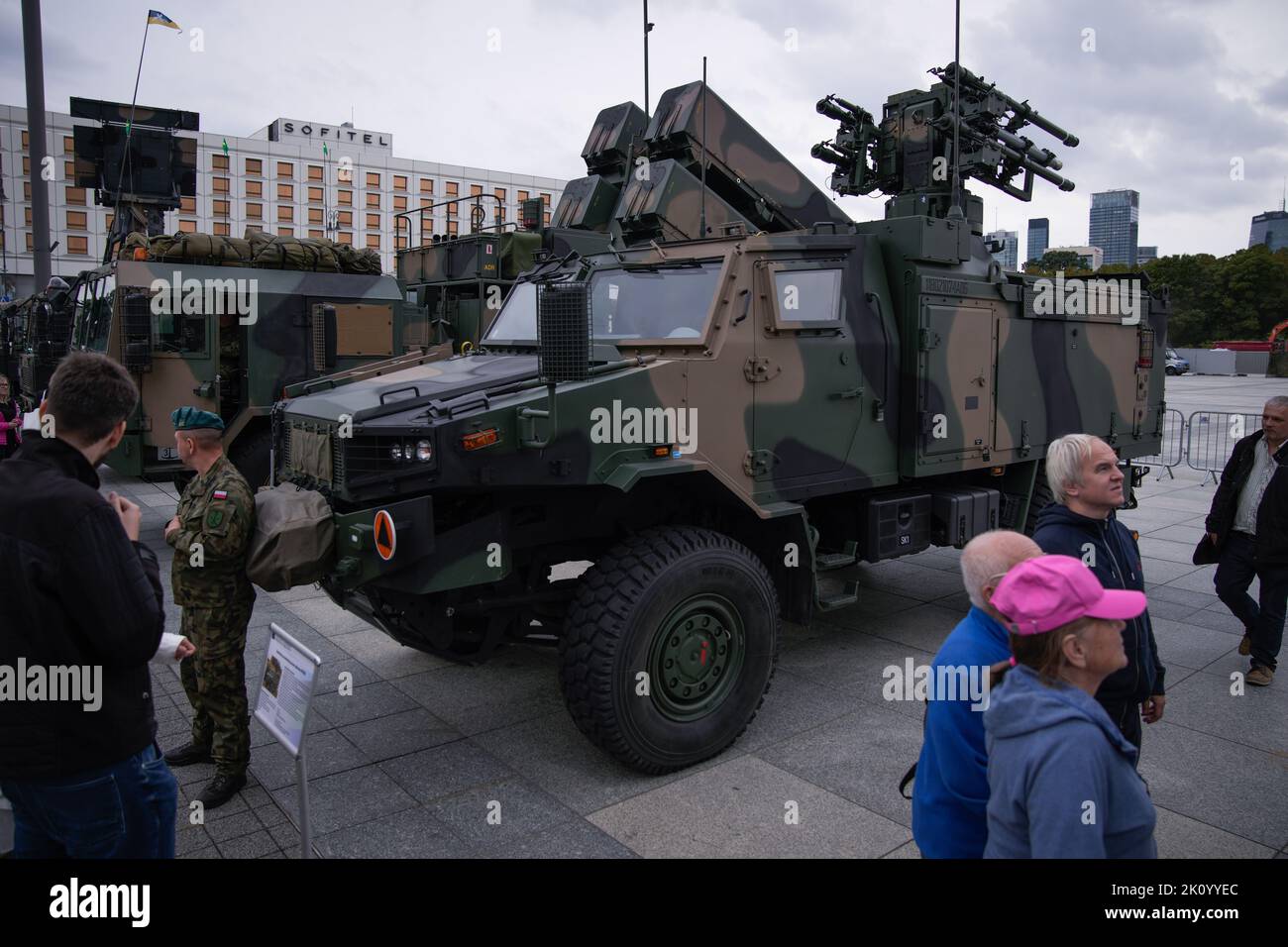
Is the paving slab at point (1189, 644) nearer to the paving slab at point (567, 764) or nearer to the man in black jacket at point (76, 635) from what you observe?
the paving slab at point (567, 764)

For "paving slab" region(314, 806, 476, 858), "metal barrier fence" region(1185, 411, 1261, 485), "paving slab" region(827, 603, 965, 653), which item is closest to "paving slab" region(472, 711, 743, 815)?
"paving slab" region(314, 806, 476, 858)

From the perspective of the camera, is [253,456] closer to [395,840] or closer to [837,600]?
[837,600]

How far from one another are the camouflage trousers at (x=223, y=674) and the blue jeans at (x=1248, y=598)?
5283mm

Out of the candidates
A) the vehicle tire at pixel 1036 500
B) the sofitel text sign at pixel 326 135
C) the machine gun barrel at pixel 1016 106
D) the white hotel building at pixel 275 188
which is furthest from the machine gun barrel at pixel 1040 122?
the sofitel text sign at pixel 326 135

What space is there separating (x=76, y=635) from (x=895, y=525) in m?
4.62

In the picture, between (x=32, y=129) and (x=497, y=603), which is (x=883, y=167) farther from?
(x=32, y=129)

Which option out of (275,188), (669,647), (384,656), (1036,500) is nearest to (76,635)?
(669,647)

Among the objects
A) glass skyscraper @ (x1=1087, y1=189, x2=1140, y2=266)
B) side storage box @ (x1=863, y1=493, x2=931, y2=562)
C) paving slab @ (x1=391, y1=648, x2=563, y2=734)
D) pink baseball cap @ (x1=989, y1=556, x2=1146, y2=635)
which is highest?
glass skyscraper @ (x1=1087, y1=189, x2=1140, y2=266)

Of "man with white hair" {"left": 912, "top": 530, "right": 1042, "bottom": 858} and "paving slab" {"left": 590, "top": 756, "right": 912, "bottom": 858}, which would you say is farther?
"paving slab" {"left": 590, "top": 756, "right": 912, "bottom": 858}

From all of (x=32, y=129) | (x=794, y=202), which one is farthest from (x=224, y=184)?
(x=794, y=202)

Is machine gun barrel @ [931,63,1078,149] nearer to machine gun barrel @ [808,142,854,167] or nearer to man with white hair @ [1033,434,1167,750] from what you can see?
machine gun barrel @ [808,142,854,167]

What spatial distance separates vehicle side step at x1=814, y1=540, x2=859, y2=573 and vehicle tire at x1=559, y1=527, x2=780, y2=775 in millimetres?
923

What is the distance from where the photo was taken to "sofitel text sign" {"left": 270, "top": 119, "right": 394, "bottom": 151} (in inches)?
2303
